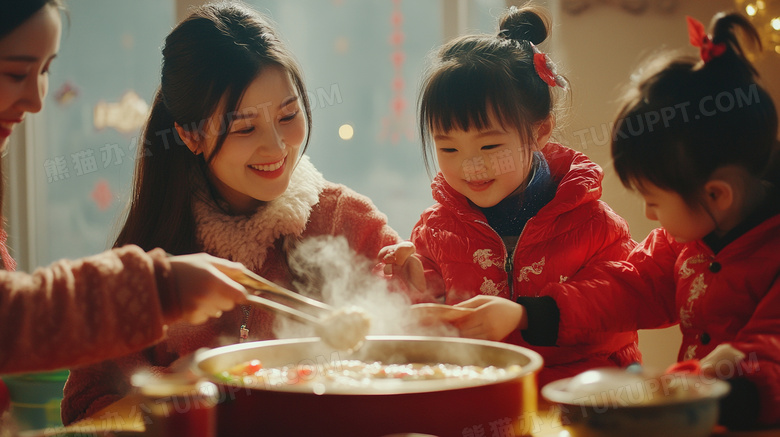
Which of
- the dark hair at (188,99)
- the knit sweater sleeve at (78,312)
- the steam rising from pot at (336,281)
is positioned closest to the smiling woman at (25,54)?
the knit sweater sleeve at (78,312)

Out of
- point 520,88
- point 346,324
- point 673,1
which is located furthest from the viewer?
point 673,1

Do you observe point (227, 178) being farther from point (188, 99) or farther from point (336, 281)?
point (336, 281)

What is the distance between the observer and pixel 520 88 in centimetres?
175

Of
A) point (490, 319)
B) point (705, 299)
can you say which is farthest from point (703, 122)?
point (490, 319)

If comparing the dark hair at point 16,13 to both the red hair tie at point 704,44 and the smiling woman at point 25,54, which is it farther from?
the red hair tie at point 704,44

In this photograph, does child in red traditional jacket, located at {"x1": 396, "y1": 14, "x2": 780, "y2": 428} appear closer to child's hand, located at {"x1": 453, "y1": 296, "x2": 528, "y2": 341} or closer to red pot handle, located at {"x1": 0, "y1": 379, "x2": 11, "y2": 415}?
child's hand, located at {"x1": 453, "y1": 296, "x2": 528, "y2": 341}

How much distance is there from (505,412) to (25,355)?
71 centimetres

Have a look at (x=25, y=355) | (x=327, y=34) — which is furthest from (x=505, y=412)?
(x=327, y=34)

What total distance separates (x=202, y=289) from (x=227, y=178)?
0.79m

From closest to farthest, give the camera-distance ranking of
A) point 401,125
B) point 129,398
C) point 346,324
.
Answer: point 346,324, point 129,398, point 401,125

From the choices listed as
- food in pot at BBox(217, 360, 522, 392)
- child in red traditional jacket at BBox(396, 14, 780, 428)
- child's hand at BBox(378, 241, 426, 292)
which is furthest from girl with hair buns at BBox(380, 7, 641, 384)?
food in pot at BBox(217, 360, 522, 392)

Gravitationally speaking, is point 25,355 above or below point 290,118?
below

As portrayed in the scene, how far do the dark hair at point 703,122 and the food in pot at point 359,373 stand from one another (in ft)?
1.61

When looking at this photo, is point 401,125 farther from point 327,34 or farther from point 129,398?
point 129,398
